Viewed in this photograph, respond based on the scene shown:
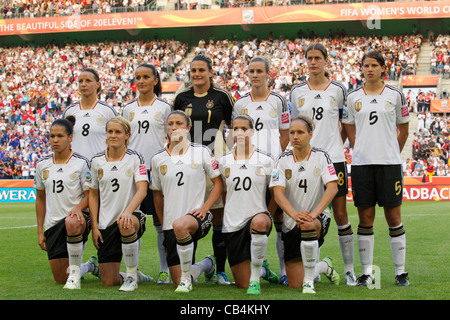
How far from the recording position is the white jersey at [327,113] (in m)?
6.04

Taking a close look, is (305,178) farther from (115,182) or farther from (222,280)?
(115,182)

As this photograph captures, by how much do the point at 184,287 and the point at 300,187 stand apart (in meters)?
1.47

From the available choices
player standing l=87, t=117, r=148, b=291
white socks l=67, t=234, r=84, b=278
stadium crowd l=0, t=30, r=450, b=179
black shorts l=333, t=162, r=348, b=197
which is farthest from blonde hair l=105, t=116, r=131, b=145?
stadium crowd l=0, t=30, r=450, b=179

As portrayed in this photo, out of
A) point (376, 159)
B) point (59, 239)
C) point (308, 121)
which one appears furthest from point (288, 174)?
point (59, 239)

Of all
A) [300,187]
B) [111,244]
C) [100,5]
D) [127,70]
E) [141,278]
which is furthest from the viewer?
[100,5]

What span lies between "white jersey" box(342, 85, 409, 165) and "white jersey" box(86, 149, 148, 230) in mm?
2235

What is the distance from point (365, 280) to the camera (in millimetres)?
5781

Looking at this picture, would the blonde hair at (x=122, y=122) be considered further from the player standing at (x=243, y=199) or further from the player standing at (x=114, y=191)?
the player standing at (x=243, y=199)

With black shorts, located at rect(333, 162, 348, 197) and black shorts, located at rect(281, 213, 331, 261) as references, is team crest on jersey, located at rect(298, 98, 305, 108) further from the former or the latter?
black shorts, located at rect(281, 213, 331, 261)

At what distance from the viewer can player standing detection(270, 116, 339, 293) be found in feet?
18.1

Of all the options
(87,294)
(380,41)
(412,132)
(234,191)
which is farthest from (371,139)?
(380,41)

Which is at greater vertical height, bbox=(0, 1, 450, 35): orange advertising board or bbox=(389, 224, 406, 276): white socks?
bbox=(0, 1, 450, 35): orange advertising board

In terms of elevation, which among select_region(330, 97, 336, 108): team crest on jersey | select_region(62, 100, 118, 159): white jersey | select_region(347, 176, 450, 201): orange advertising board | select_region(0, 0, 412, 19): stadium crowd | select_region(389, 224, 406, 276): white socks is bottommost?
select_region(347, 176, 450, 201): orange advertising board
